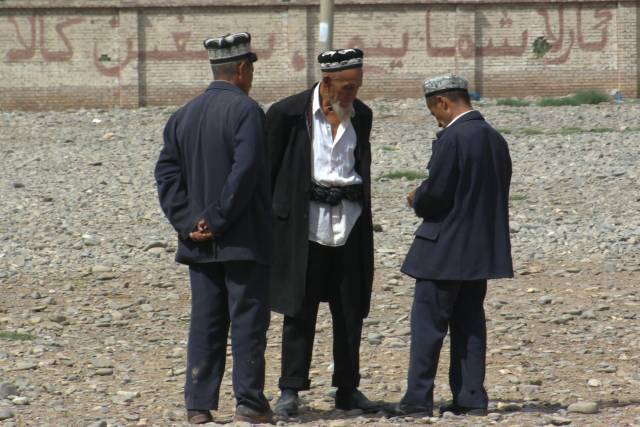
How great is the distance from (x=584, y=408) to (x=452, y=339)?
0.74 metres

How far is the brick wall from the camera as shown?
92.9 feet

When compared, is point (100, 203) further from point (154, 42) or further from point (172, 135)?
point (154, 42)

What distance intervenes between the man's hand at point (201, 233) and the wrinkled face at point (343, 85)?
39.8 inches

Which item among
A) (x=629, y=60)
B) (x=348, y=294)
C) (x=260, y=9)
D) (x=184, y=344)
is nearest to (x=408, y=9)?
(x=260, y=9)

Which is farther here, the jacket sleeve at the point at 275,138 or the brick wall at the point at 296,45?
the brick wall at the point at 296,45

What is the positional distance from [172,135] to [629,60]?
24.2 m

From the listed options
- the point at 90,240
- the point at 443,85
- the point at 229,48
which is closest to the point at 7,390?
the point at 229,48

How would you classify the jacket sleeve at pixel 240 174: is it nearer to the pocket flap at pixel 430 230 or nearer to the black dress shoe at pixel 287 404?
the pocket flap at pixel 430 230

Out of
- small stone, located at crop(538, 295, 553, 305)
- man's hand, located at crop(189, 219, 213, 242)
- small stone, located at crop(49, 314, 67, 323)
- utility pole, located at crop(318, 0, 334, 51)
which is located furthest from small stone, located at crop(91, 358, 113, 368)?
utility pole, located at crop(318, 0, 334, 51)

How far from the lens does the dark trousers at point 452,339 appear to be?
6.19 meters

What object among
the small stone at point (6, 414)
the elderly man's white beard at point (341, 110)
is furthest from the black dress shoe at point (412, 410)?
the small stone at point (6, 414)

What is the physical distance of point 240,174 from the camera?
577 cm

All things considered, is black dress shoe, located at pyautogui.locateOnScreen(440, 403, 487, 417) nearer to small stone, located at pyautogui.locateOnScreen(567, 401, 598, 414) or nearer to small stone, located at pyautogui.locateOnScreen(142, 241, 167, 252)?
small stone, located at pyautogui.locateOnScreen(567, 401, 598, 414)

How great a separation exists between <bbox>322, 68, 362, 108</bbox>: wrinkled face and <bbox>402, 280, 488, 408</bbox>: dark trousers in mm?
993
